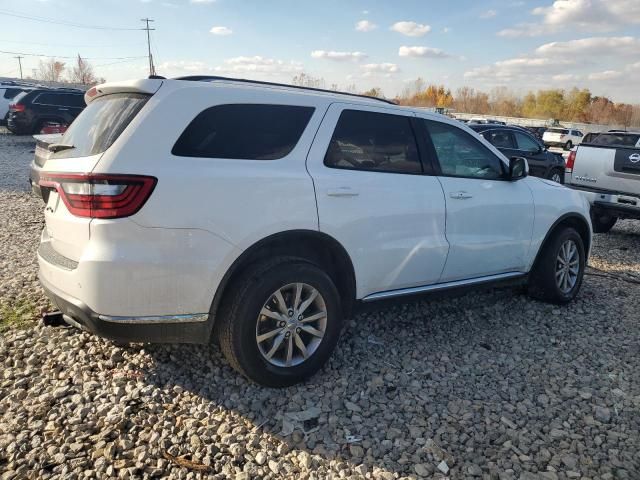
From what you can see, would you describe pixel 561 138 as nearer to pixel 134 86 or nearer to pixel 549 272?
pixel 549 272

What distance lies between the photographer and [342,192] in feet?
10.7

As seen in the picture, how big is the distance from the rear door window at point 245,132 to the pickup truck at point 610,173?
19.7 feet

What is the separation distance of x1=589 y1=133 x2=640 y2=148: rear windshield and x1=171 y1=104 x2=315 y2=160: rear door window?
6.48 m

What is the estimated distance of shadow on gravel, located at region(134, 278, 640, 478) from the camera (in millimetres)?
2723

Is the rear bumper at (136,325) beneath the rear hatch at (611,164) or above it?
beneath

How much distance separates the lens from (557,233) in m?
4.94

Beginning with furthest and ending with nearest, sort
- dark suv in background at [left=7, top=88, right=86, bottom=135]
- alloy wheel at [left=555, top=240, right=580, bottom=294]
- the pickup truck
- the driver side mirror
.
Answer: dark suv in background at [left=7, top=88, right=86, bottom=135] → the pickup truck → alloy wheel at [left=555, top=240, right=580, bottom=294] → the driver side mirror

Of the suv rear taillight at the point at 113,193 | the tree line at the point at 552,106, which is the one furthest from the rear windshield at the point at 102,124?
the tree line at the point at 552,106

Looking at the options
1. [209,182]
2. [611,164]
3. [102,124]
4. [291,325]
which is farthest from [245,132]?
[611,164]

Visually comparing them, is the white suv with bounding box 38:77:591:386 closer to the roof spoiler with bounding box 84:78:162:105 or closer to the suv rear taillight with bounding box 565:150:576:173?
the roof spoiler with bounding box 84:78:162:105

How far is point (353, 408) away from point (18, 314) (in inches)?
114

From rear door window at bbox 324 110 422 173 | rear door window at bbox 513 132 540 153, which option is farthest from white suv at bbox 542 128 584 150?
rear door window at bbox 324 110 422 173

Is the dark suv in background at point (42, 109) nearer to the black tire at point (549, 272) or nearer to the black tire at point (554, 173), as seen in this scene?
the black tire at point (554, 173)

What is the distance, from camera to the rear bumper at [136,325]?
107 inches
